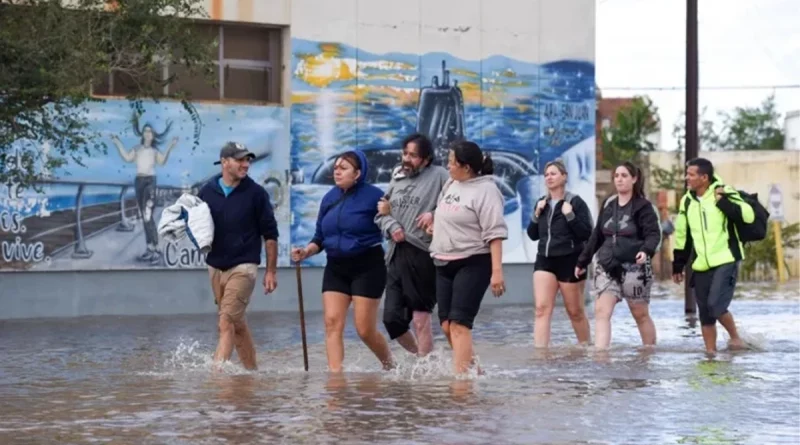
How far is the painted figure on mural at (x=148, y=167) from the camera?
2444cm

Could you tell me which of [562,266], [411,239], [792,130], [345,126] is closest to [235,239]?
[411,239]

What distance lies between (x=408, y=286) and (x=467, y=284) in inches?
33.7

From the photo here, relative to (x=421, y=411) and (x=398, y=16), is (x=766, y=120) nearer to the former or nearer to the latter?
(x=398, y=16)

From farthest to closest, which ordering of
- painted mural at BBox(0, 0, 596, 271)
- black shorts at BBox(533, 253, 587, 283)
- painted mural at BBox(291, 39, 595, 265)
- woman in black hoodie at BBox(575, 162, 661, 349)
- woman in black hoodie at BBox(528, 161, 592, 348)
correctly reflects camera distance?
painted mural at BBox(291, 39, 595, 265)
painted mural at BBox(0, 0, 596, 271)
black shorts at BBox(533, 253, 587, 283)
woman in black hoodie at BBox(528, 161, 592, 348)
woman in black hoodie at BBox(575, 162, 661, 349)

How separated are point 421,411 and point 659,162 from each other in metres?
58.3

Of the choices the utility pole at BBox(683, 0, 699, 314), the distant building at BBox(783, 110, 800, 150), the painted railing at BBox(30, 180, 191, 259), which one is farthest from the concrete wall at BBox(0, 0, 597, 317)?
the distant building at BBox(783, 110, 800, 150)

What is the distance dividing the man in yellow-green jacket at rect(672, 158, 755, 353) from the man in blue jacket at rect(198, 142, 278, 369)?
448 cm

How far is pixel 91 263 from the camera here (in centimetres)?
2406

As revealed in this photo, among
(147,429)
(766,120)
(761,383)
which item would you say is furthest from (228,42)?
(766,120)

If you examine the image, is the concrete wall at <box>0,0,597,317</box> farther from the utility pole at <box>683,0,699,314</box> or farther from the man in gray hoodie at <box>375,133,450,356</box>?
the man in gray hoodie at <box>375,133,450,356</box>

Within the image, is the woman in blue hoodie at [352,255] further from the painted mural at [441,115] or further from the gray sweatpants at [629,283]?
the painted mural at [441,115]

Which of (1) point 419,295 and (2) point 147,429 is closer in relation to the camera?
(2) point 147,429

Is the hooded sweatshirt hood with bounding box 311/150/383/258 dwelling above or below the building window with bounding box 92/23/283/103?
below

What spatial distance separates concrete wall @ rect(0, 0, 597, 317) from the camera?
2388 cm
